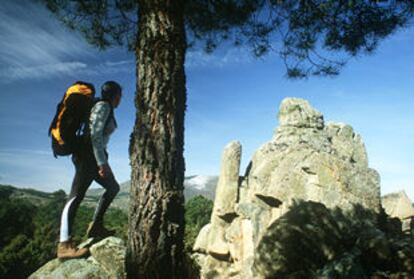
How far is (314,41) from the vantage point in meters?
5.67

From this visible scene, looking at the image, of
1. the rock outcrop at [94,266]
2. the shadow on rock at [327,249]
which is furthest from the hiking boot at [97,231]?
the shadow on rock at [327,249]

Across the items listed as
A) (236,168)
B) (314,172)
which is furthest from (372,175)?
(236,168)

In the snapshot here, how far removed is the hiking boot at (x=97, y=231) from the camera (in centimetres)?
436

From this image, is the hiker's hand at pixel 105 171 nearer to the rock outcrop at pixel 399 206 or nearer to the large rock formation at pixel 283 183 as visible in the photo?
the large rock formation at pixel 283 183

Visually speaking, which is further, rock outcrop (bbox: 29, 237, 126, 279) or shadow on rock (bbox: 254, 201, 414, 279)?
shadow on rock (bbox: 254, 201, 414, 279)

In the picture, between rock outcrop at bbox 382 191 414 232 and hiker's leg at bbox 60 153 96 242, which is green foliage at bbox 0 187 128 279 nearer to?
hiker's leg at bbox 60 153 96 242

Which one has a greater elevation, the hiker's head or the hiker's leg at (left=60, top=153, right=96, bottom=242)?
the hiker's head

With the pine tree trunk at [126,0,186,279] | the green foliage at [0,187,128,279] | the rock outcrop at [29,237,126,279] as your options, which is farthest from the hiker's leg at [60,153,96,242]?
the green foliage at [0,187,128,279]

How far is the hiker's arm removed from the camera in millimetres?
3531

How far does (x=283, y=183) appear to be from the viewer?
18.3 metres

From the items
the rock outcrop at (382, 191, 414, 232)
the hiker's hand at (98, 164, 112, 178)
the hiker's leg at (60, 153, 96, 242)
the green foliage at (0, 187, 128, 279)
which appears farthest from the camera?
the green foliage at (0, 187, 128, 279)

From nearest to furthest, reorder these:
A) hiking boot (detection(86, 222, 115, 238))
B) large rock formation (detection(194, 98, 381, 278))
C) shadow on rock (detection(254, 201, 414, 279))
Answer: hiking boot (detection(86, 222, 115, 238)) < shadow on rock (detection(254, 201, 414, 279)) < large rock formation (detection(194, 98, 381, 278))

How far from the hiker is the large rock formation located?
1053cm

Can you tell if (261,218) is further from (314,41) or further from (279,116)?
(314,41)
